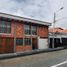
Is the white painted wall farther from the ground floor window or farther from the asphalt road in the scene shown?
the asphalt road

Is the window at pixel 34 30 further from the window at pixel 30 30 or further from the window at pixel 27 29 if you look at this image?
the window at pixel 27 29

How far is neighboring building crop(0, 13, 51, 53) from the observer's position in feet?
115

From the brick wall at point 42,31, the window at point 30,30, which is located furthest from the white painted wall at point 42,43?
the window at point 30,30

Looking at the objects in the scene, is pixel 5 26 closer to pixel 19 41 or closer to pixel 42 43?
pixel 19 41

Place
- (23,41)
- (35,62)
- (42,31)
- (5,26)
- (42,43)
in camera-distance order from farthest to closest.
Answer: (42,31) → (42,43) → (23,41) → (5,26) → (35,62)

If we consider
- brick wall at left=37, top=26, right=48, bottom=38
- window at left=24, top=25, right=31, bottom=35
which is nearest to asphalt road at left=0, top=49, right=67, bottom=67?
window at left=24, top=25, right=31, bottom=35

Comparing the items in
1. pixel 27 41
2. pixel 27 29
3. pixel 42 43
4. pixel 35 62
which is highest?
pixel 27 29

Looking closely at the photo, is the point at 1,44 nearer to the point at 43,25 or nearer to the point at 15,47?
the point at 15,47

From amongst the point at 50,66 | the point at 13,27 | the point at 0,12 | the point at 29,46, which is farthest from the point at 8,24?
the point at 50,66

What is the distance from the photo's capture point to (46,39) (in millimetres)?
46781

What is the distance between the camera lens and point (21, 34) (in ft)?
127

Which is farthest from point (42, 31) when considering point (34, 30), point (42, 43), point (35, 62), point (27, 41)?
point (35, 62)

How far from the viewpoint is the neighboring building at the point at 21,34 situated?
35.0 m

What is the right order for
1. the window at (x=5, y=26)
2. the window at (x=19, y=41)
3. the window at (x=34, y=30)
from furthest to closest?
the window at (x=34, y=30) → the window at (x=19, y=41) → the window at (x=5, y=26)
